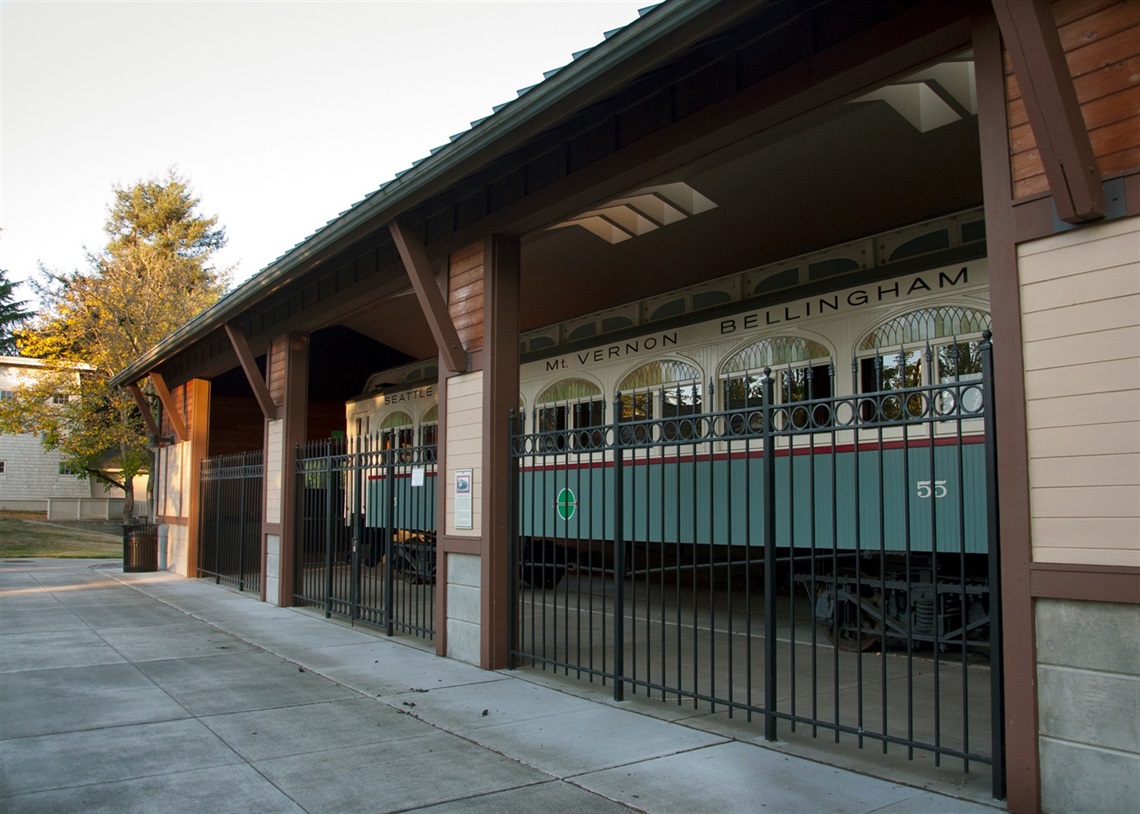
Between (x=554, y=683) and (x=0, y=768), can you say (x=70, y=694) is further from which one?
(x=554, y=683)

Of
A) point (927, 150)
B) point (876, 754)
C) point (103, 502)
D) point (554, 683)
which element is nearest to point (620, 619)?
point (554, 683)

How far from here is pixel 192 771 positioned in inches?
195

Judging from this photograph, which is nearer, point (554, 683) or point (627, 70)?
→ point (627, 70)

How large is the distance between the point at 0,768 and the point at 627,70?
5287 millimetres

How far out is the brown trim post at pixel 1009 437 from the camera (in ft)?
13.6

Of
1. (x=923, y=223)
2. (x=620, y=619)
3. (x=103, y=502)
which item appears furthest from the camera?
(x=103, y=502)

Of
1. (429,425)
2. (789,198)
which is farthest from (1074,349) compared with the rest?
(429,425)

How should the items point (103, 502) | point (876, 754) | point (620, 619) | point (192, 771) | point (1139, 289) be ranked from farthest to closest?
point (103, 502)
point (620, 619)
point (876, 754)
point (192, 771)
point (1139, 289)

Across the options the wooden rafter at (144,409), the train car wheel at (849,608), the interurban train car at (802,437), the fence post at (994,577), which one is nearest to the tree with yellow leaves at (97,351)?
the wooden rafter at (144,409)

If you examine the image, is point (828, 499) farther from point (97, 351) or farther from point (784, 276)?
point (97, 351)

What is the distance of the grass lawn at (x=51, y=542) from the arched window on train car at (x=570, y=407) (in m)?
17.0

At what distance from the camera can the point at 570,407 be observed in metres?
12.0

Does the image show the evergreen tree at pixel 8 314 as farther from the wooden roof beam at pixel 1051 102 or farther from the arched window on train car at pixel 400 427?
the wooden roof beam at pixel 1051 102

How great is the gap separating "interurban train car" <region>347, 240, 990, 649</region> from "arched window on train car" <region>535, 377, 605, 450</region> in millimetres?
27
